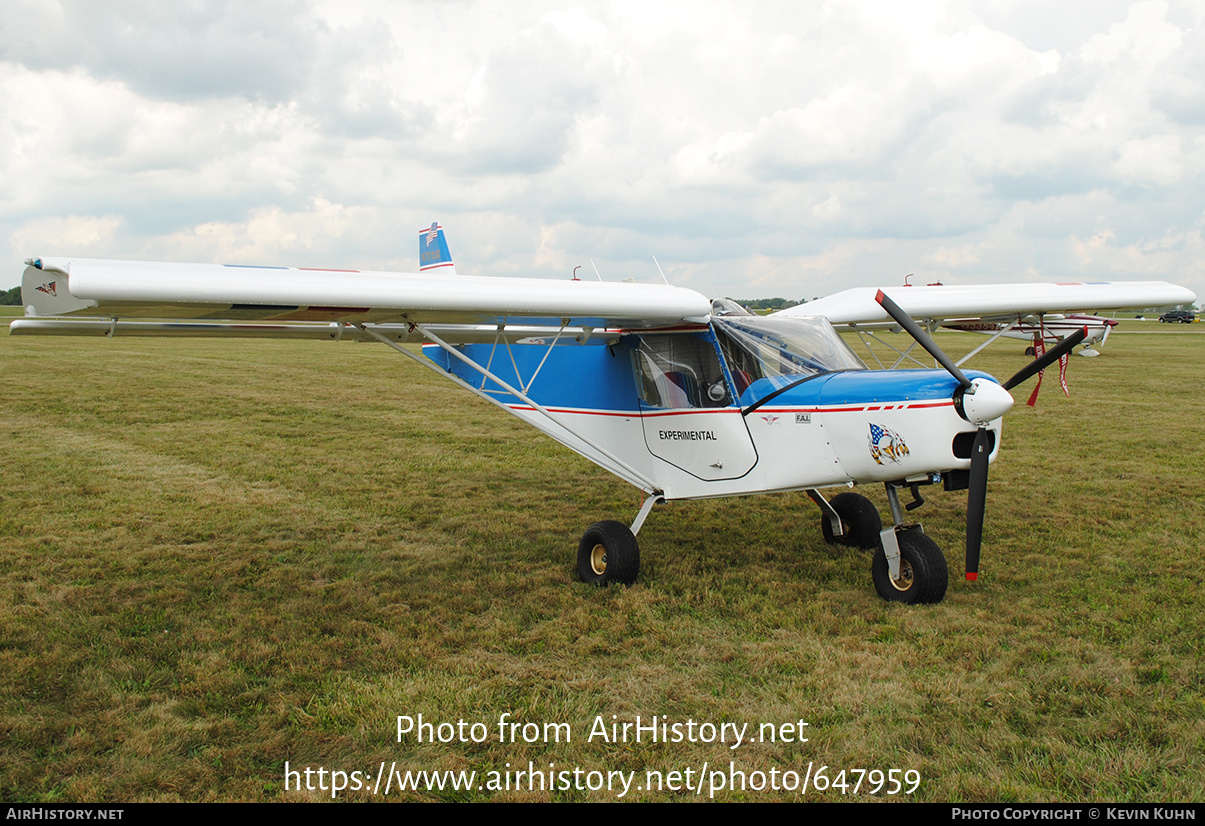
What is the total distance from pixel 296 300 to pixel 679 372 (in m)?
2.88

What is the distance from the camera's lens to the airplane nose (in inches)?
170

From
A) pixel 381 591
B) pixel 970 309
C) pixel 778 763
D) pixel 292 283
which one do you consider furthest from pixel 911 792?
pixel 970 309

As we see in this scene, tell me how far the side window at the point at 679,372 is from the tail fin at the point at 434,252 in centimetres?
421

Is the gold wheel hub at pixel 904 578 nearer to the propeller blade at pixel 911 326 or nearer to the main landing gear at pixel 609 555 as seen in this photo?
the propeller blade at pixel 911 326

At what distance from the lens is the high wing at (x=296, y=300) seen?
4035 mm

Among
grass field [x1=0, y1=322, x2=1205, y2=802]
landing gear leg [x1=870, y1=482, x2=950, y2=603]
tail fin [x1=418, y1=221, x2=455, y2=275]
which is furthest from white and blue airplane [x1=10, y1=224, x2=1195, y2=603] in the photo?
tail fin [x1=418, y1=221, x2=455, y2=275]

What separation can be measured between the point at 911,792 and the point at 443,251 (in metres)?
8.19

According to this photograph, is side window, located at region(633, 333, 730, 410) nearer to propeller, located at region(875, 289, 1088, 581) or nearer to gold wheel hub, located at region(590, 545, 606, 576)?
gold wheel hub, located at region(590, 545, 606, 576)

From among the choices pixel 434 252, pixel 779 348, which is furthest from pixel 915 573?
pixel 434 252

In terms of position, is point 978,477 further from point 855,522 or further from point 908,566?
point 855,522

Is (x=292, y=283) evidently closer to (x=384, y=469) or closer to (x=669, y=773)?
(x=669, y=773)

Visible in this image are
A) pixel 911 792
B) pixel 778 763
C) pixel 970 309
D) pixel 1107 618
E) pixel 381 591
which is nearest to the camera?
pixel 911 792

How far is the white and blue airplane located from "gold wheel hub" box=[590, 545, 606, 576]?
15 mm

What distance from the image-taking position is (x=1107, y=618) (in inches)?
185
